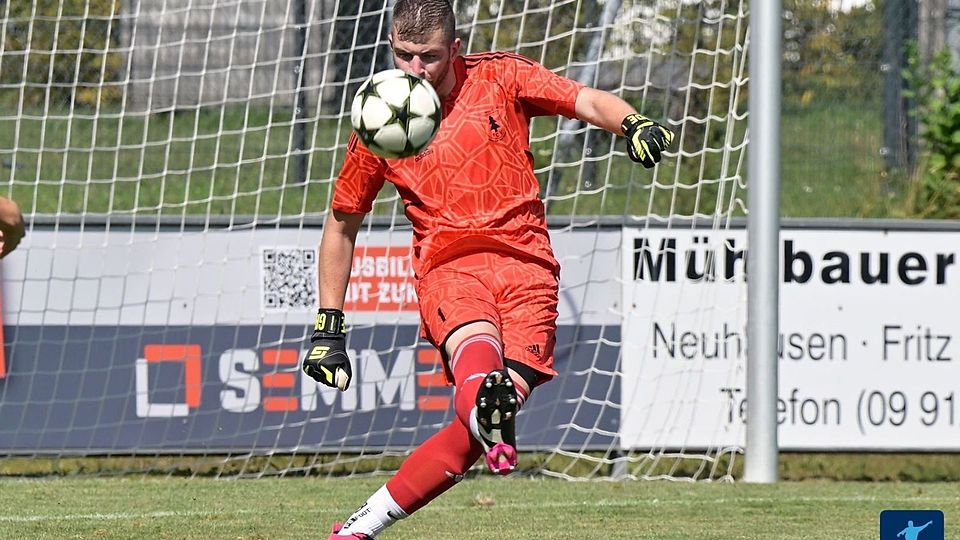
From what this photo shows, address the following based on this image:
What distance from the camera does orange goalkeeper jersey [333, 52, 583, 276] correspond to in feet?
15.6

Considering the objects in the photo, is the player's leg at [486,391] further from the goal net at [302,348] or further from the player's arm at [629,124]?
the goal net at [302,348]

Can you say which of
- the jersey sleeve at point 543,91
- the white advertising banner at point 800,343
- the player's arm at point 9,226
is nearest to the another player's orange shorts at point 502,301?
the jersey sleeve at point 543,91

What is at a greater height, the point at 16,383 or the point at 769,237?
the point at 769,237

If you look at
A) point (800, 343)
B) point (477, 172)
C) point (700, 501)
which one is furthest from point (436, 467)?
point (800, 343)

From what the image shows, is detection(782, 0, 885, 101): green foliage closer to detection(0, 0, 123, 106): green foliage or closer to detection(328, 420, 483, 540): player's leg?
detection(0, 0, 123, 106): green foliage

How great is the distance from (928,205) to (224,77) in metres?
5.06

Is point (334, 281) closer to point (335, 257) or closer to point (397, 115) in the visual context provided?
point (335, 257)

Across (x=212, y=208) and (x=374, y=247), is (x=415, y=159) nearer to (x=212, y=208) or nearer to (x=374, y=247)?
(x=374, y=247)

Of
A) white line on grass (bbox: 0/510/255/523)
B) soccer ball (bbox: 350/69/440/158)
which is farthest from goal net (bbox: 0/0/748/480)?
soccer ball (bbox: 350/69/440/158)

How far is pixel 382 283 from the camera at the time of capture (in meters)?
8.07

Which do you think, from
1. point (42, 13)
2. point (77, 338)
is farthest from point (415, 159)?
point (42, 13)

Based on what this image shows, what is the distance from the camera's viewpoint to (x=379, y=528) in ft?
15.4

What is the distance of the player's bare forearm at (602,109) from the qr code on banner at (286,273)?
3356mm

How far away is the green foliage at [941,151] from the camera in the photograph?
10234 millimetres
